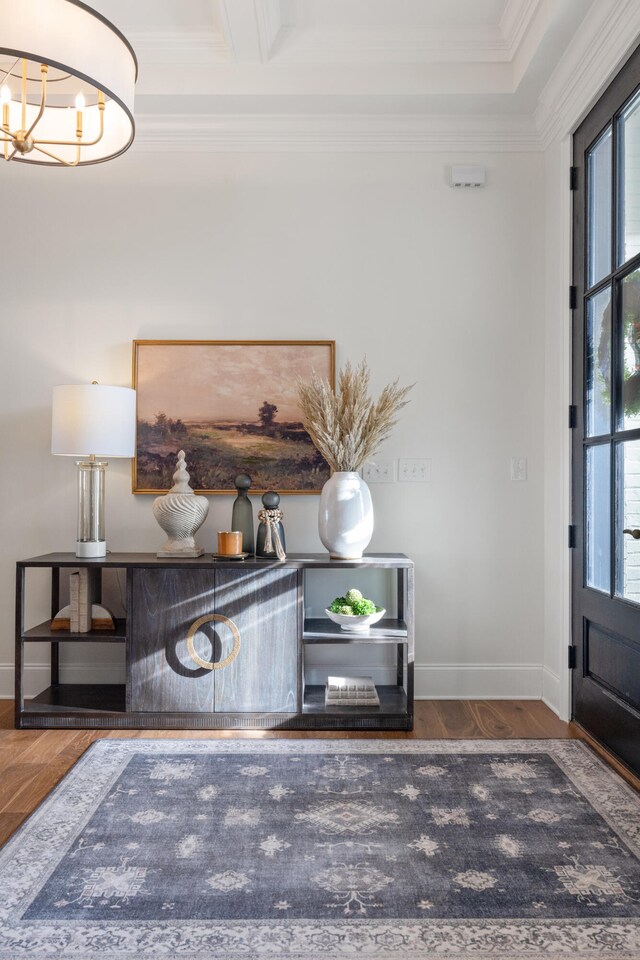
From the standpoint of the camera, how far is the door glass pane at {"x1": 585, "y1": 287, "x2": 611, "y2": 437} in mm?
2668

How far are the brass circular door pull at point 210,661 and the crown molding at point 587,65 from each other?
2560 mm

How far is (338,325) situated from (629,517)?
1591 millimetres

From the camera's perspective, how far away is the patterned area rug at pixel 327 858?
154 cm

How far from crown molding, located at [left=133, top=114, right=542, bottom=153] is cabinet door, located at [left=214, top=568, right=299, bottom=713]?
2063 mm

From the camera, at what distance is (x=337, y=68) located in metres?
3.10

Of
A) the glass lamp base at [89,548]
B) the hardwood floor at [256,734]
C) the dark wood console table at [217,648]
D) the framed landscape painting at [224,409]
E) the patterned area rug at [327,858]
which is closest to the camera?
the patterned area rug at [327,858]

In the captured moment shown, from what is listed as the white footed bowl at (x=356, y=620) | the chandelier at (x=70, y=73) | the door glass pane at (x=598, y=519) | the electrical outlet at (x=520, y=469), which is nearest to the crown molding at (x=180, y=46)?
the chandelier at (x=70, y=73)

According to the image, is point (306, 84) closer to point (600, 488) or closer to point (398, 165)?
point (398, 165)

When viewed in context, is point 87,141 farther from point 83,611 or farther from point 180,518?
point 83,611

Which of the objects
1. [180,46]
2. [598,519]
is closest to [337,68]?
[180,46]

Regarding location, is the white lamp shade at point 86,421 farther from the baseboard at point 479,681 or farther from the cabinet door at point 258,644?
the baseboard at point 479,681

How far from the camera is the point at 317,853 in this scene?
6.18 ft

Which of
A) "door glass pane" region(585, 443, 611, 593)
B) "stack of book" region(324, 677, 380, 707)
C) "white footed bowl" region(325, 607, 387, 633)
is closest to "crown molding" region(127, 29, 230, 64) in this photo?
"door glass pane" region(585, 443, 611, 593)

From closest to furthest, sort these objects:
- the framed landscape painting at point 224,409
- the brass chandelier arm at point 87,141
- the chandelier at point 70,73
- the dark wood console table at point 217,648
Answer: the chandelier at point 70,73
the brass chandelier arm at point 87,141
the dark wood console table at point 217,648
the framed landscape painting at point 224,409
